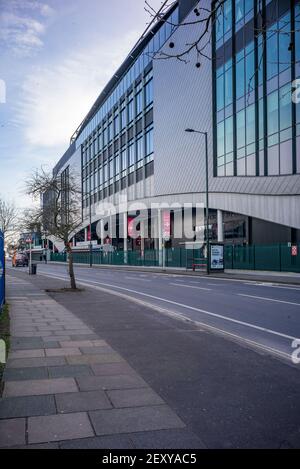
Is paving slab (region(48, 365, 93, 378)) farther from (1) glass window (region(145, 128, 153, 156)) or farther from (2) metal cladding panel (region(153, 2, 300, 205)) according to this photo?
(1) glass window (region(145, 128, 153, 156))

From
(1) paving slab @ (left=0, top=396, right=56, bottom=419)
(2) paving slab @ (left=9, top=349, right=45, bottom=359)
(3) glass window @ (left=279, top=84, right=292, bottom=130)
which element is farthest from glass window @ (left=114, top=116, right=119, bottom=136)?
(1) paving slab @ (left=0, top=396, right=56, bottom=419)

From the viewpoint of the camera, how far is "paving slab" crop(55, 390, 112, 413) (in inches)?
186

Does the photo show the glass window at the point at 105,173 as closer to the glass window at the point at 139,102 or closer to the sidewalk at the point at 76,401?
the glass window at the point at 139,102

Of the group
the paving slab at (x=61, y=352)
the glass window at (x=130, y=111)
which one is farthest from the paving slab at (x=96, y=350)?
the glass window at (x=130, y=111)

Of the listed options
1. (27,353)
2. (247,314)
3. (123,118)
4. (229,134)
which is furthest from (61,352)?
(123,118)

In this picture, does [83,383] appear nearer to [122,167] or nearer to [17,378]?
[17,378]

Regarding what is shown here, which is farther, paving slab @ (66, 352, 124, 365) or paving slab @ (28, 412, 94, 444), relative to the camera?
paving slab @ (66, 352, 124, 365)

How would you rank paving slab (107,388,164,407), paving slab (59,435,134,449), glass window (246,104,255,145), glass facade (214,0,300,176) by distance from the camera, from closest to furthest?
paving slab (59,435,134,449) → paving slab (107,388,164,407) → glass facade (214,0,300,176) → glass window (246,104,255,145)

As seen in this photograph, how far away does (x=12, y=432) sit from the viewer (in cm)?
407

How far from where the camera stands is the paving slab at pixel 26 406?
14.9 ft

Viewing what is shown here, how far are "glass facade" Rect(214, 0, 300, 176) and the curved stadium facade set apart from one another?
0.09 meters

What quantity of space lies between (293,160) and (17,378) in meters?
32.5

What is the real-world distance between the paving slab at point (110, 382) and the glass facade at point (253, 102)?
100 feet

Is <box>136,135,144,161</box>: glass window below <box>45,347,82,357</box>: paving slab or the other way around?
the other way around
